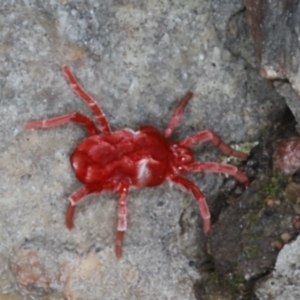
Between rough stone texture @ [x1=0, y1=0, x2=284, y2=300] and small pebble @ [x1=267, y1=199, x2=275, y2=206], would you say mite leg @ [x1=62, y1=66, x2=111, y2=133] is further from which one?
small pebble @ [x1=267, y1=199, x2=275, y2=206]

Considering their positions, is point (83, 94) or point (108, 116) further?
point (108, 116)

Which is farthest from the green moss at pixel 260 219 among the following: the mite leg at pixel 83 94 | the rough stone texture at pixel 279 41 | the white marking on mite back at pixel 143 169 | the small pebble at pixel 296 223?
the mite leg at pixel 83 94

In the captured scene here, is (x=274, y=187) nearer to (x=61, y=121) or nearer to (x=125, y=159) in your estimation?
(x=125, y=159)

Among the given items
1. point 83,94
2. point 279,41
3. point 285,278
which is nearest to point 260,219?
point 285,278

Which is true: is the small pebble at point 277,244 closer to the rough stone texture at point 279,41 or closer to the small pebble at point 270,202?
the small pebble at point 270,202

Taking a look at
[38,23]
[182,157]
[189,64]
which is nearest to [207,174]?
[182,157]

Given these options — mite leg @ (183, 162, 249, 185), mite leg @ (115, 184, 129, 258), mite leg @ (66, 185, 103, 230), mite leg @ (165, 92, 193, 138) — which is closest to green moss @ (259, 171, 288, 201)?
mite leg @ (183, 162, 249, 185)
